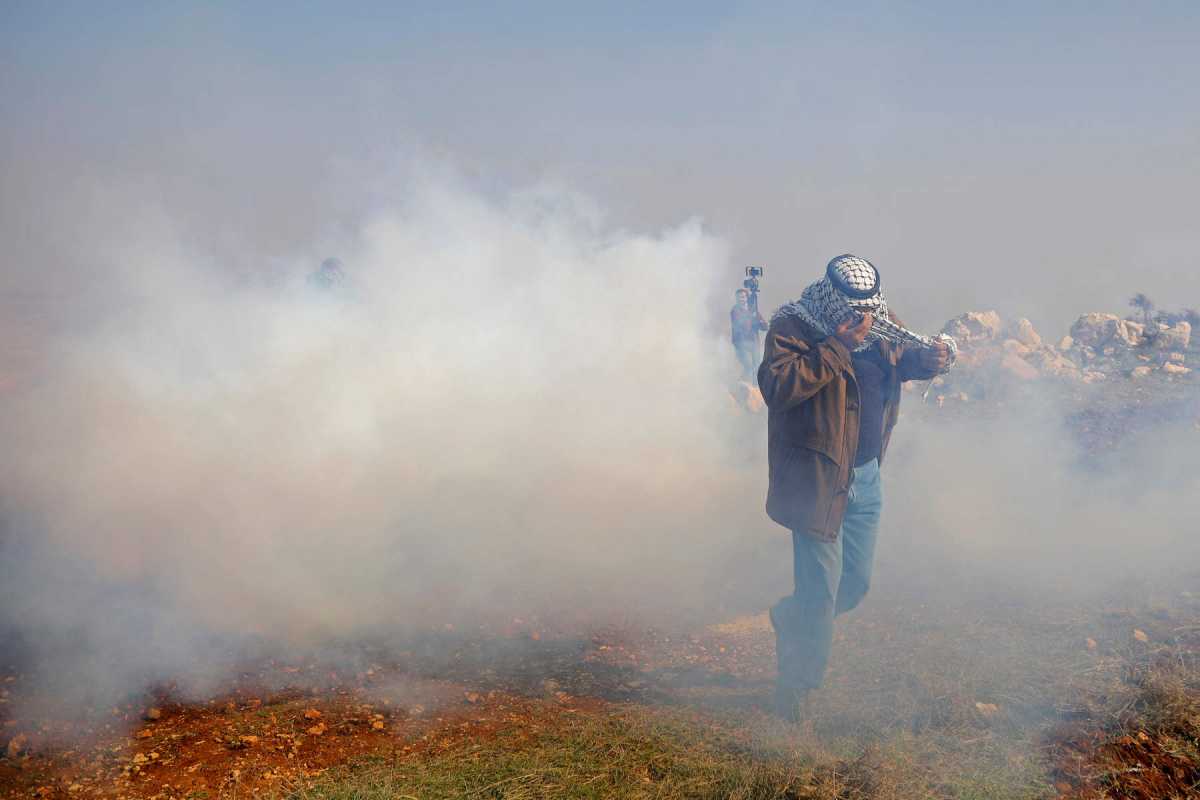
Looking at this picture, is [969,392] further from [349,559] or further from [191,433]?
[191,433]

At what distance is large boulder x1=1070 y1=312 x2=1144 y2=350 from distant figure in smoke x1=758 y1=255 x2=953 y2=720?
33.6 feet

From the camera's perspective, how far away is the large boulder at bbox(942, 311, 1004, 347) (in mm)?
12414

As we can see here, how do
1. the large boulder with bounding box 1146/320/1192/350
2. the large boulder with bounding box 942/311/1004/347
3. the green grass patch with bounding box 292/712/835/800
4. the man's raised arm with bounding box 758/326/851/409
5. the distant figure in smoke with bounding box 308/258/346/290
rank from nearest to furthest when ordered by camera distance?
the green grass patch with bounding box 292/712/835/800
the man's raised arm with bounding box 758/326/851/409
the distant figure in smoke with bounding box 308/258/346/290
the large boulder with bounding box 1146/320/1192/350
the large boulder with bounding box 942/311/1004/347

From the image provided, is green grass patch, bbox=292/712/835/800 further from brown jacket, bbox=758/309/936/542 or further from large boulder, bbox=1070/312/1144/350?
large boulder, bbox=1070/312/1144/350

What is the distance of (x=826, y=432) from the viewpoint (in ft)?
11.2

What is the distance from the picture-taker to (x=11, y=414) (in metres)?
5.95

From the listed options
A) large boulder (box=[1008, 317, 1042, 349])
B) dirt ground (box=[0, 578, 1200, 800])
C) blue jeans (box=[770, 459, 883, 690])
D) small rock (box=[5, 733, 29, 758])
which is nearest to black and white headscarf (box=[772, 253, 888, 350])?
blue jeans (box=[770, 459, 883, 690])

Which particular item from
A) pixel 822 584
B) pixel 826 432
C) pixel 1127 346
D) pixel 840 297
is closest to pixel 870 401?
pixel 826 432

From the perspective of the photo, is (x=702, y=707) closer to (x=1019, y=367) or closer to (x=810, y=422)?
(x=810, y=422)

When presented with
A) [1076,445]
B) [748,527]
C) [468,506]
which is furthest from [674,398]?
[1076,445]

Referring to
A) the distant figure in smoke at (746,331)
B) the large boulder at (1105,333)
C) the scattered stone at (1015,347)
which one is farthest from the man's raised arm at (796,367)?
the large boulder at (1105,333)

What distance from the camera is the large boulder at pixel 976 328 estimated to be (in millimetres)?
12414

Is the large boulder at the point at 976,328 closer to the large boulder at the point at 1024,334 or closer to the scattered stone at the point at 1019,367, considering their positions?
the large boulder at the point at 1024,334

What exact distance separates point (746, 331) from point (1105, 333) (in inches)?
216
